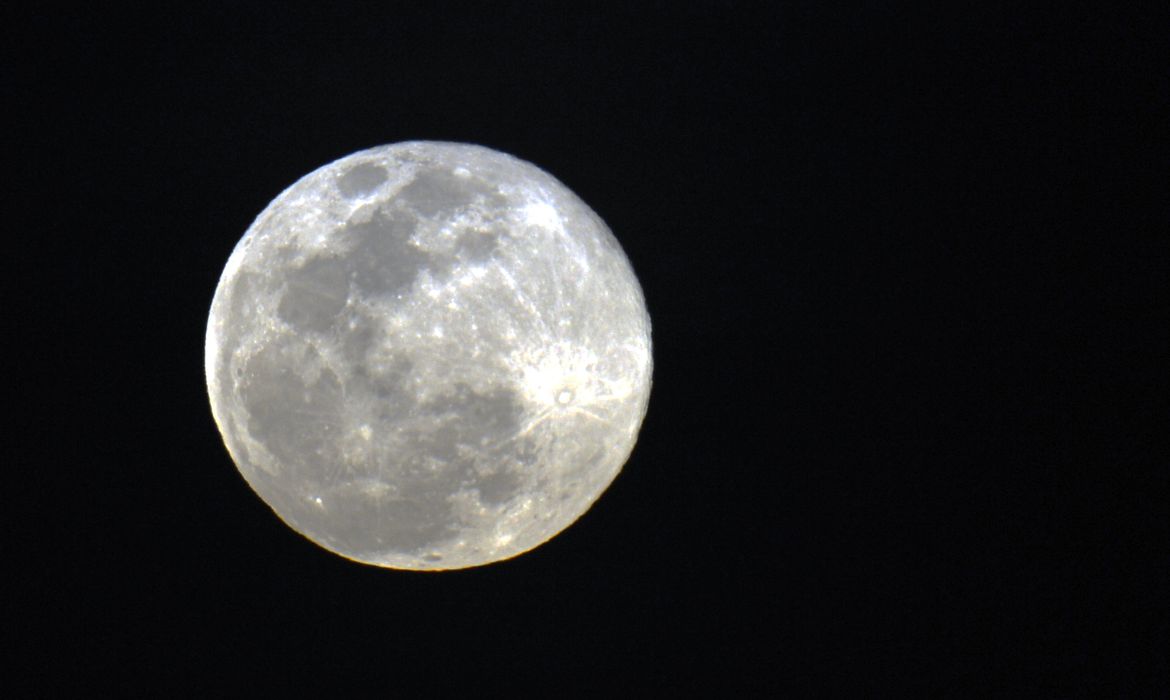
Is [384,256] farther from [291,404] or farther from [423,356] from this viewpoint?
[291,404]

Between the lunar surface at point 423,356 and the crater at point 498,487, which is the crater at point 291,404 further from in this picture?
the crater at point 498,487

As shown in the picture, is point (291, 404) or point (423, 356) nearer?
point (423, 356)

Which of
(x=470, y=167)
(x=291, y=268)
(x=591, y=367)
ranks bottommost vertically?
(x=591, y=367)

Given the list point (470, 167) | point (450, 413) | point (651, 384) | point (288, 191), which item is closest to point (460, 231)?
point (470, 167)

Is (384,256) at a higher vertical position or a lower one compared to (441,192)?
lower

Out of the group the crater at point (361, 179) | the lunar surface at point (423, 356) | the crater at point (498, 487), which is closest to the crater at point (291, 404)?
the lunar surface at point (423, 356)

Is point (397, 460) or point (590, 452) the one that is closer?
point (397, 460)

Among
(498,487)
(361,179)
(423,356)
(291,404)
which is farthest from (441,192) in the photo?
(498,487)

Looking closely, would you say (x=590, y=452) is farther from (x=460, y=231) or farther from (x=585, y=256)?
(x=460, y=231)
